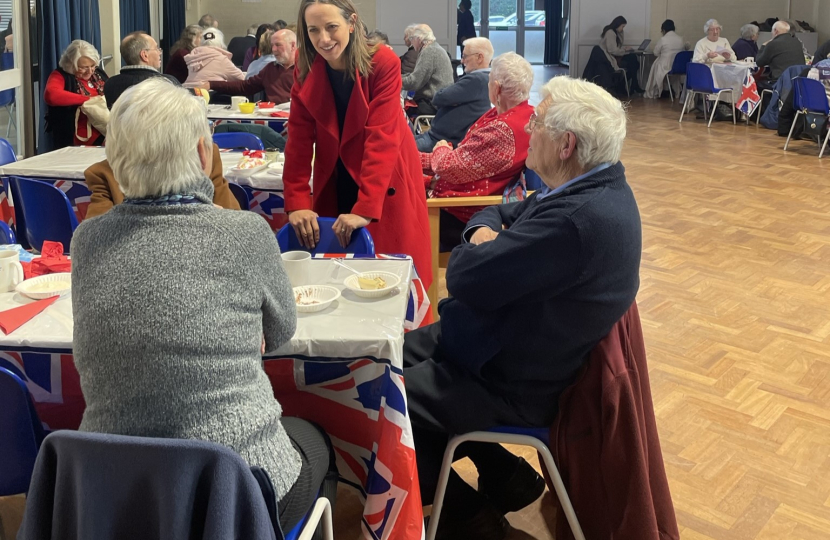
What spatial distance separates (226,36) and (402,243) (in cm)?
1081

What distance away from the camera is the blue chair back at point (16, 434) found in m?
1.55

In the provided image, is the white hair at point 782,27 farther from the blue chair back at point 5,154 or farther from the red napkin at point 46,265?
the red napkin at point 46,265

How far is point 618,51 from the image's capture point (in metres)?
13.1

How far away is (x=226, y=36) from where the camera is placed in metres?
12.7

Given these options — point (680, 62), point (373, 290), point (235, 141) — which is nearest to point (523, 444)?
point (373, 290)

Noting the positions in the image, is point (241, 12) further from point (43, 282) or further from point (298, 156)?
point (43, 282)

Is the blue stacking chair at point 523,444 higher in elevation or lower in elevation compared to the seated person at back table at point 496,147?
lower

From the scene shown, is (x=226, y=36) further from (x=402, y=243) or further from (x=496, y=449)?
(x=496, y=449)

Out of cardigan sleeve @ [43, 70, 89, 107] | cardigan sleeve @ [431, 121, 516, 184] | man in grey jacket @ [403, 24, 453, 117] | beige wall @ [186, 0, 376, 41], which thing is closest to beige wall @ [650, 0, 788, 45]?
beige wall @ [186, 0, 376, 41]

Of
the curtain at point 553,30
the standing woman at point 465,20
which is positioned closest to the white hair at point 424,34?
the standing woman at point 465,20

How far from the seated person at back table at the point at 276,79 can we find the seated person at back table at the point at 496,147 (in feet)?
9.22

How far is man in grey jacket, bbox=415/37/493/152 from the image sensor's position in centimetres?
488

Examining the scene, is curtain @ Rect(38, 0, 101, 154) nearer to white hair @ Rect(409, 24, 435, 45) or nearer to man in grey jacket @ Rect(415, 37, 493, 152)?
white hair @ Rect(409, 24, 435, 45)

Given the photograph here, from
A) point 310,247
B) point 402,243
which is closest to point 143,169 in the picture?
point 310,247
